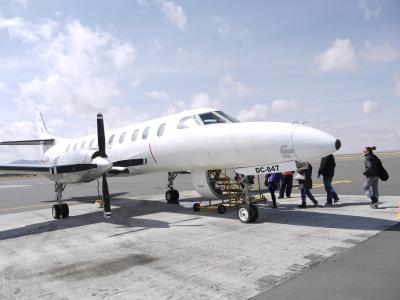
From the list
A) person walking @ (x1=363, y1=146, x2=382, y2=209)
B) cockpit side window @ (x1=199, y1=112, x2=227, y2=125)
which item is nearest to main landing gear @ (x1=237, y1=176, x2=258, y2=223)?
cockpit side window @ (x1=199, y1=112, x2=227, y2=125)

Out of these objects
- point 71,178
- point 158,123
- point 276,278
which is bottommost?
point 276,278

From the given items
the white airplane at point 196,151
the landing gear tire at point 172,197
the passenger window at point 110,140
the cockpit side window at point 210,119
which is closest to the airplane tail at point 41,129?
the passenger window at point 110,140

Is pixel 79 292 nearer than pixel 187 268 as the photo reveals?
Yes

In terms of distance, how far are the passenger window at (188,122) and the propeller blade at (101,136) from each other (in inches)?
106

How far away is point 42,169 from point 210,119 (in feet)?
19.5

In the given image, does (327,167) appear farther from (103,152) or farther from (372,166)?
(103,152)

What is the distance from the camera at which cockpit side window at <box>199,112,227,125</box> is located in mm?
11016

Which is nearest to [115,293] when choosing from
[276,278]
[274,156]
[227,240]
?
[276,278]

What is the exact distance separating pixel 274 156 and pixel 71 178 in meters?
7.21

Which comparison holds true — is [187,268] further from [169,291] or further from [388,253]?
[388,253]

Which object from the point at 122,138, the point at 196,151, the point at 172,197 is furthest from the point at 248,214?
→ the point at 122,138

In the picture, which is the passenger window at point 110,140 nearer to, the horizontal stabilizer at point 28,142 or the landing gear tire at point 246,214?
the landing gear tire at point 246,214

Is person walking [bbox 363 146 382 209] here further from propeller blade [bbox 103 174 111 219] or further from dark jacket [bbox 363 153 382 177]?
propeller blade [bbox 103 174 111 219]

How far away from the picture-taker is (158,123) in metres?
13.1
